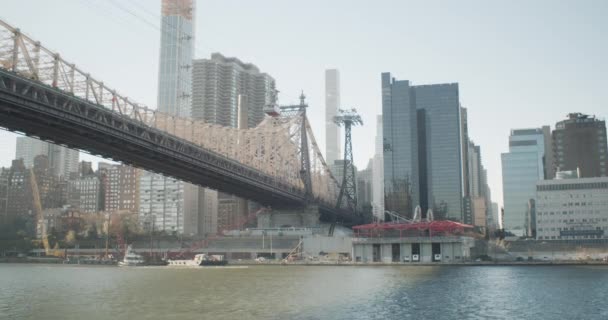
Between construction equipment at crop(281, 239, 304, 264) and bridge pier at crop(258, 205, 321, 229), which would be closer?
construction equipment at crop(281, 239, 304, 264)

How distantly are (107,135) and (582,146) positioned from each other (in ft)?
485

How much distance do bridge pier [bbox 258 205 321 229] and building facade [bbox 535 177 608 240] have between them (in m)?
47.9

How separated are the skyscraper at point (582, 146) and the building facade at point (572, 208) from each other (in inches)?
1550

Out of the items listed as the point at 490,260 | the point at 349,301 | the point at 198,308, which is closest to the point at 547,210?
the point at 490,260

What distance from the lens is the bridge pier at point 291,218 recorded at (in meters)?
140

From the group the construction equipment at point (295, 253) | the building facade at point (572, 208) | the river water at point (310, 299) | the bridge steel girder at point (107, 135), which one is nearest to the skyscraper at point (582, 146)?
the building facade at point (572, 208)

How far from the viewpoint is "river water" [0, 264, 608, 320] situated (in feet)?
133

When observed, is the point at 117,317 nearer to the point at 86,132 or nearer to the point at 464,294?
the point at 464,294

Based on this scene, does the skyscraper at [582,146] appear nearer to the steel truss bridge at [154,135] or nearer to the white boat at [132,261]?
the steel truss bridge at [154,135]

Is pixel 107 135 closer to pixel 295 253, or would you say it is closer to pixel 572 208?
pixel 295 253

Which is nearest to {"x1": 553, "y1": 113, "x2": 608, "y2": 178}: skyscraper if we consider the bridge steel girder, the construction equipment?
the construction equipment

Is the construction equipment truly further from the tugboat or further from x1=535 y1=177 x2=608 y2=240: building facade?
x1=535 y1=177 x2=608 y2=240: building facade

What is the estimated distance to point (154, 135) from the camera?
82.1 meters

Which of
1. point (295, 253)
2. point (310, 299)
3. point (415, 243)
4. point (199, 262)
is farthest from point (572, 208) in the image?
point (310, 299)
